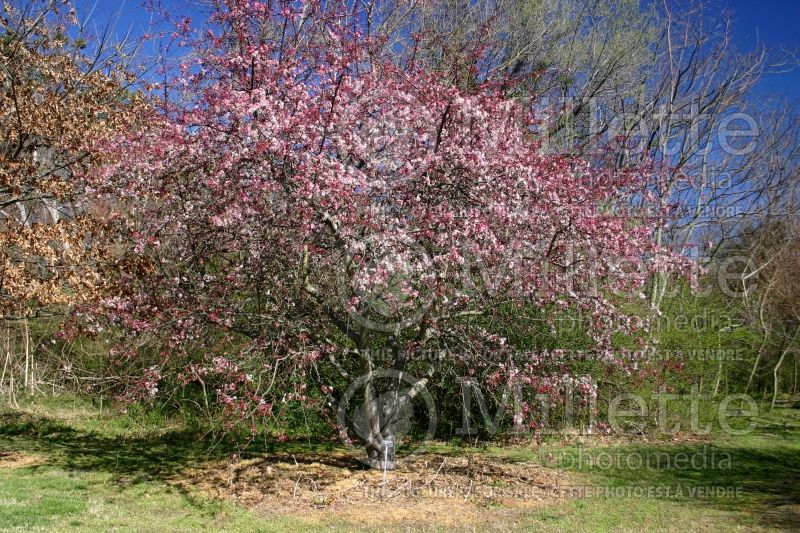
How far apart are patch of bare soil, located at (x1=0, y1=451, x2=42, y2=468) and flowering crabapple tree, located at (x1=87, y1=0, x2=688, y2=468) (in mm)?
2628

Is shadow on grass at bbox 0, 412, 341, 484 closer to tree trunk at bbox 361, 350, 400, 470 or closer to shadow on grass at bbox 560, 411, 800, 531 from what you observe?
tree trunk at bbox 361, 350, 400, 470

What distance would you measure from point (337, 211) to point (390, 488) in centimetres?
300

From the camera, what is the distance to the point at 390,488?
6969 mm

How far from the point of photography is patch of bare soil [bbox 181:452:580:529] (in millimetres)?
6195

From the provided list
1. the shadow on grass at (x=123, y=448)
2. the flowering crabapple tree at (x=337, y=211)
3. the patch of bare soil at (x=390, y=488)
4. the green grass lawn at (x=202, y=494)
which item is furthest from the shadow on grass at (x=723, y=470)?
the shadow on grass at (x=123, y=448)

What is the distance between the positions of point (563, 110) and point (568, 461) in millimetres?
9109

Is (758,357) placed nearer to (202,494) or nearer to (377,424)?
(377,424)

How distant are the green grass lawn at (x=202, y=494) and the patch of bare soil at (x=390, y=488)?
0.68ft

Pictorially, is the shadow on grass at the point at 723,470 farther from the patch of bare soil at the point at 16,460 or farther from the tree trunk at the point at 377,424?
the patch of bare soil at the point at 16,460

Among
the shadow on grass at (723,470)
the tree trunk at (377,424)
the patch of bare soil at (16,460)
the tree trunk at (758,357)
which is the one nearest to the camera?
the shadow on grass at (723,470)

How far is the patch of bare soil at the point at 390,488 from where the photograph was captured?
244 inches

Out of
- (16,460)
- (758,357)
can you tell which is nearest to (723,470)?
(758,357)

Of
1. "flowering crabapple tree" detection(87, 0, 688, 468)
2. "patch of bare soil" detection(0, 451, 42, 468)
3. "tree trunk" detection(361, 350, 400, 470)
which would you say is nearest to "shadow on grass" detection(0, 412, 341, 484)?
"patch of bare soil" detection(0, 451, 42, 468)

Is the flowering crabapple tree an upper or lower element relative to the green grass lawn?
upper
